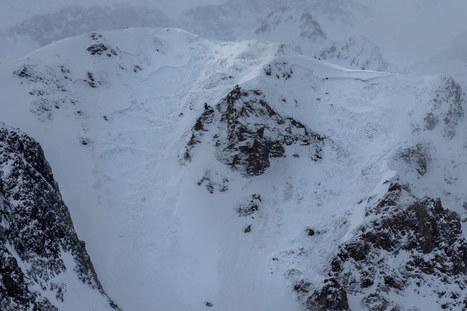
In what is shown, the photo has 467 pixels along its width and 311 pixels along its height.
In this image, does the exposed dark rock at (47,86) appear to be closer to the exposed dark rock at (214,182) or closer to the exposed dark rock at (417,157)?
the exposed dark rock at (214,182)

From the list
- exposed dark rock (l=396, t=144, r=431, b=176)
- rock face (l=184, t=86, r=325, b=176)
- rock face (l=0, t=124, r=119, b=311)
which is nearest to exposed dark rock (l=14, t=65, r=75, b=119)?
rock face (l=184, t=86, r=325, b=176)

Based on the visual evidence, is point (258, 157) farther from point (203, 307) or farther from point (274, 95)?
point (203, 307)

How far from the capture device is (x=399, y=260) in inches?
1545

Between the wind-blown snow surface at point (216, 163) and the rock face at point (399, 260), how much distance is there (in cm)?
65

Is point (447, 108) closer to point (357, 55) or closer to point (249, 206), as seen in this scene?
point (249, 206)

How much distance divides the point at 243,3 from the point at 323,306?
457ft

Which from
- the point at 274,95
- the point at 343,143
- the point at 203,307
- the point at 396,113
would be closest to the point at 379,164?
the point at 343,143

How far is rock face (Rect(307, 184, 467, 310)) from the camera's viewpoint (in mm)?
37938

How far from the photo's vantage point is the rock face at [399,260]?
37.9 m

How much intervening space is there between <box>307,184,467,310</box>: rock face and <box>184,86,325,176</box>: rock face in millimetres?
11999

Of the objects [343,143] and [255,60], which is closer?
[343,143]

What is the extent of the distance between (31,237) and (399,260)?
27.4 m

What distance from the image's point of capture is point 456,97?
54.7 metres

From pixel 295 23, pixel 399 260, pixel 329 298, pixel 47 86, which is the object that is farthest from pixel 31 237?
pixel 295 23
